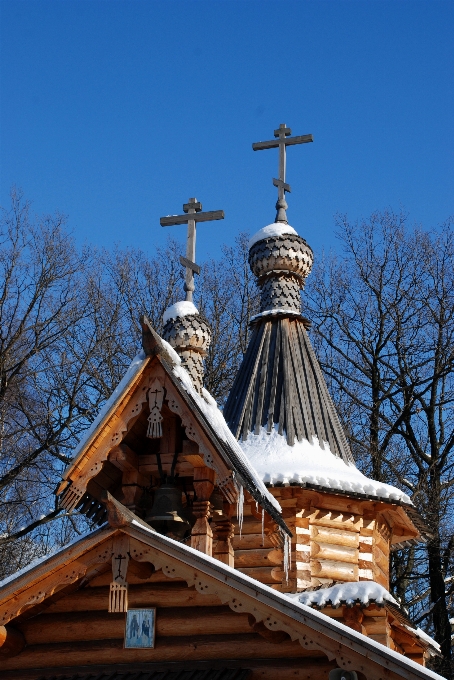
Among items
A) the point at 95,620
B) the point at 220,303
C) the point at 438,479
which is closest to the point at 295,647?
the point at 95,620

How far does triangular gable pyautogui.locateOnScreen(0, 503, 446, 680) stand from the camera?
700cm

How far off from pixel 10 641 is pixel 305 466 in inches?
213

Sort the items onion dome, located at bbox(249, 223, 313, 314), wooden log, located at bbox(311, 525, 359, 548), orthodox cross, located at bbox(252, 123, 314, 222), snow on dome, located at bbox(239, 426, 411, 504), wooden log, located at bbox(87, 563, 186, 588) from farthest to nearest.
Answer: orthodox cross, located at bbox(252, 123, 314, 222) < onion dome, located at bbox(249, 223, 313, 314) < wooden log, located at bbox(311, 525, 359, 548) < snow on dome, located at bbox(239, 426, 411, 504) < wooden log, located at bbox(87, 563, 186, 588)

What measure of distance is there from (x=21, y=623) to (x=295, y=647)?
102 inches

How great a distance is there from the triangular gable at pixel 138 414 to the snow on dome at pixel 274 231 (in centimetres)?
694

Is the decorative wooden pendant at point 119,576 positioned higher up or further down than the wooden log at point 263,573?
further down

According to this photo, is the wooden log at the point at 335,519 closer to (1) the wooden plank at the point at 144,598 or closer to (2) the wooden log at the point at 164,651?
(1) the wooden plank at the point at 144,598

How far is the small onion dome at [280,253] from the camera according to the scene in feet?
49.6

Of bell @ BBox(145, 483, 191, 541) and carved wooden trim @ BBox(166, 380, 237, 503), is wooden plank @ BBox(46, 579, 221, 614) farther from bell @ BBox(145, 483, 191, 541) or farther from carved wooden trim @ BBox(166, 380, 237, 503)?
carved wooden trim @ BBox(166, 380, 237, 503)

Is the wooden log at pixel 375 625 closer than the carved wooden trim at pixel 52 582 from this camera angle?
No

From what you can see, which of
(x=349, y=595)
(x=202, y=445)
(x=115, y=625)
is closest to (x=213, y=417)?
(x=202, y=445)

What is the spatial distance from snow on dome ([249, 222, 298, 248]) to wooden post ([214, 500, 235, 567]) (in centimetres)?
692

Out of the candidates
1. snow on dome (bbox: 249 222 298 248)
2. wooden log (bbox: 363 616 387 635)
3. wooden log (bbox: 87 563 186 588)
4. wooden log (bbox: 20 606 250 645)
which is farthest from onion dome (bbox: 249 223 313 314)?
wooden log (bbox: 20 606 250 645)

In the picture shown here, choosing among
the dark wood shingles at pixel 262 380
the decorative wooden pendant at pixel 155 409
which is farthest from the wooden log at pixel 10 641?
the dark wood shingles at pixel 262 380
